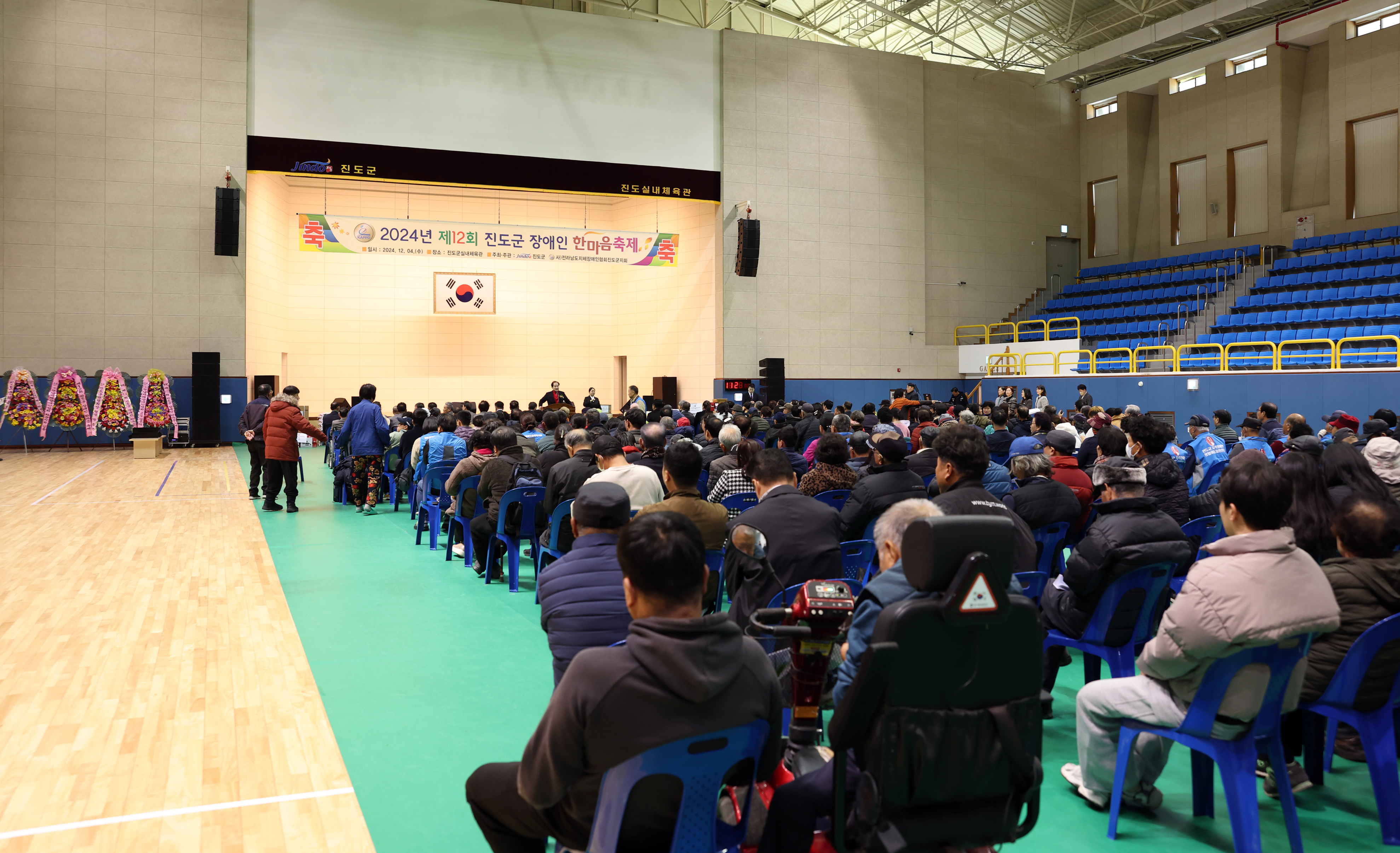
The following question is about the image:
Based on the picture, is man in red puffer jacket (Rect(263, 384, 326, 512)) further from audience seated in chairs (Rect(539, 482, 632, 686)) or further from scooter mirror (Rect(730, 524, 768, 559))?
scooter mirror (Rect(730, 524, 768, 559))

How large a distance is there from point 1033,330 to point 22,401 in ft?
70.9

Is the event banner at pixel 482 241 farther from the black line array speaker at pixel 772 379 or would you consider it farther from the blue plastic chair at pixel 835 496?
the blue plastic chair at pixel 835 496

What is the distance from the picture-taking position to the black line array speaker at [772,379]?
20016 mm

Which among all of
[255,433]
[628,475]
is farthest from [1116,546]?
[255,433]

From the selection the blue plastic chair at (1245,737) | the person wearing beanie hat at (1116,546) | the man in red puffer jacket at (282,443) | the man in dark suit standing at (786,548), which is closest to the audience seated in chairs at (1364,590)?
the blue plastic chair at (1245,737)

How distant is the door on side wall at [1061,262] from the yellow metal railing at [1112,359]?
4174 millimetres

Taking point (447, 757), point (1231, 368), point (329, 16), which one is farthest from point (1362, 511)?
point (329, 16)

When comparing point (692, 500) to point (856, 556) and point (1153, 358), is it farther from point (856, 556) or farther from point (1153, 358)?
point (1153, 358)

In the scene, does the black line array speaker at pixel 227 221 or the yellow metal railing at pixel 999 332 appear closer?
the black line array speaker at pixel 227 221

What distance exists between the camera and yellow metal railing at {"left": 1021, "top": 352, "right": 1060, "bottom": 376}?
64.6ft

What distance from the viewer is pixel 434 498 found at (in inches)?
311

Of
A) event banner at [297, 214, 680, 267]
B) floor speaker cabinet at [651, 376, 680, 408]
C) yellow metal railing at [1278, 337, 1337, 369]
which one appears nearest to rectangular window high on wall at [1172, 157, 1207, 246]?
yellow metal railing at [1278, 337, 1337, 369]

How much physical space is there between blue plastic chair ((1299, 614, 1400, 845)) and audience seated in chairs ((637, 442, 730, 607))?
7.66 feet

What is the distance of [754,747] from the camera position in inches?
73.0
